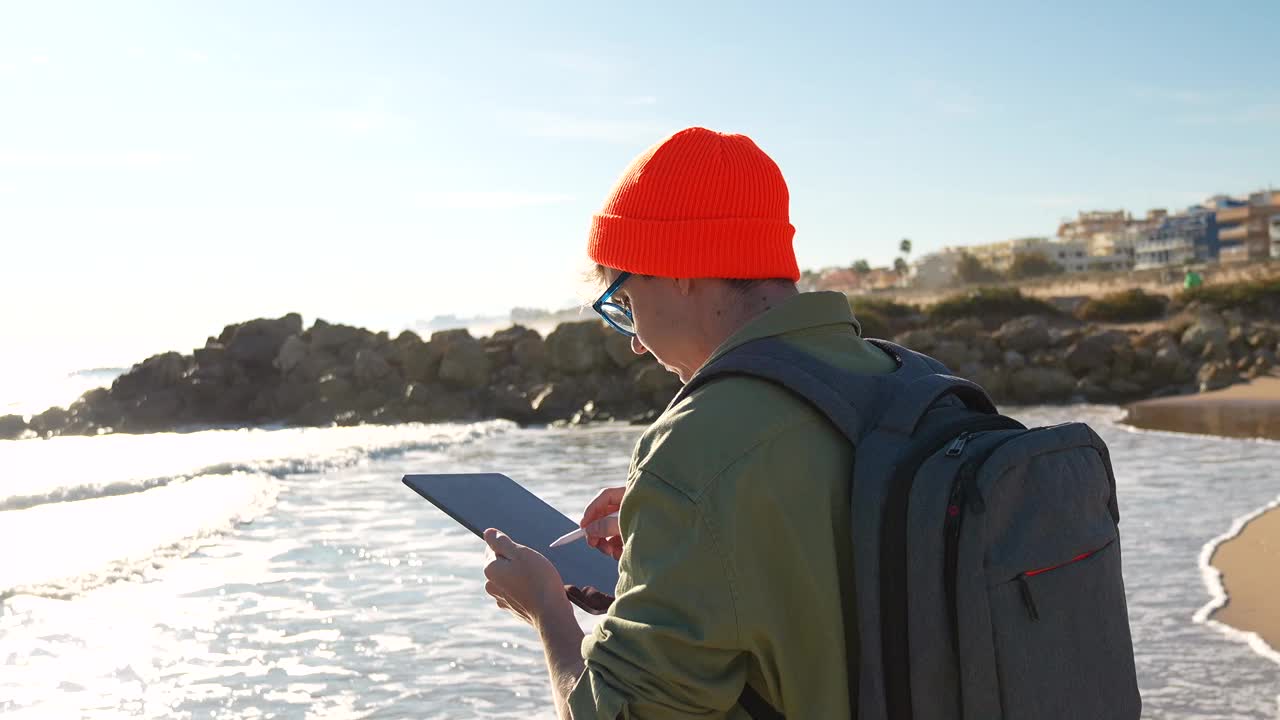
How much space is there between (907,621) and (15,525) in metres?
10.9

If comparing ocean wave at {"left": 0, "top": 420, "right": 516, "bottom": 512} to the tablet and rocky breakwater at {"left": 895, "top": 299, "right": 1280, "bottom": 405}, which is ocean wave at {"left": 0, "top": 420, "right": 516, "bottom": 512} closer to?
rocky breakwater at {"left": 895, "top": 299, "right": 1280, "bottom": 405}

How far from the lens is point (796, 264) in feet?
5.53

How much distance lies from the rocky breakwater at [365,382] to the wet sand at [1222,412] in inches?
321

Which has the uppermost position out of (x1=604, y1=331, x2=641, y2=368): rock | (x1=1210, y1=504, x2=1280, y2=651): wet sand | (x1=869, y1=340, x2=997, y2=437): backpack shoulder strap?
(x1=869, y1=340, x2=997, y2=437): backpack shoulder strap

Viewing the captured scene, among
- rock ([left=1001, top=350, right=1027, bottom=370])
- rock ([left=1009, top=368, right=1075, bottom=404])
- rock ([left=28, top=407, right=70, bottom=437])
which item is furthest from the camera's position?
rock ([left=28, top=407, right=70, bottom=437])

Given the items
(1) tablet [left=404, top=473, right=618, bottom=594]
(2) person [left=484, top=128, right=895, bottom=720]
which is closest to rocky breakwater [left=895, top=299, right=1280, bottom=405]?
(1) tablet [left=404, top=473, right=618, bottom=594]

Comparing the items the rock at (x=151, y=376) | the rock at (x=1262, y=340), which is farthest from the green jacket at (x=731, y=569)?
the rock at (x=151, y=376)

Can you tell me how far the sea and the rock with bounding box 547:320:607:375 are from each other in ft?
34.4

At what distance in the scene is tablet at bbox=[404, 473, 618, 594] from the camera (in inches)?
75.6

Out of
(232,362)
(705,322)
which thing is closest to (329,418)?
(232,362)

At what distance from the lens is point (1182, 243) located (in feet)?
351

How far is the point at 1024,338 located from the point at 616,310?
23.8m

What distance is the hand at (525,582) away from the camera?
1695mm

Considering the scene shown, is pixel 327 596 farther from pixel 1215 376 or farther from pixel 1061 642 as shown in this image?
pixel 1215 376
